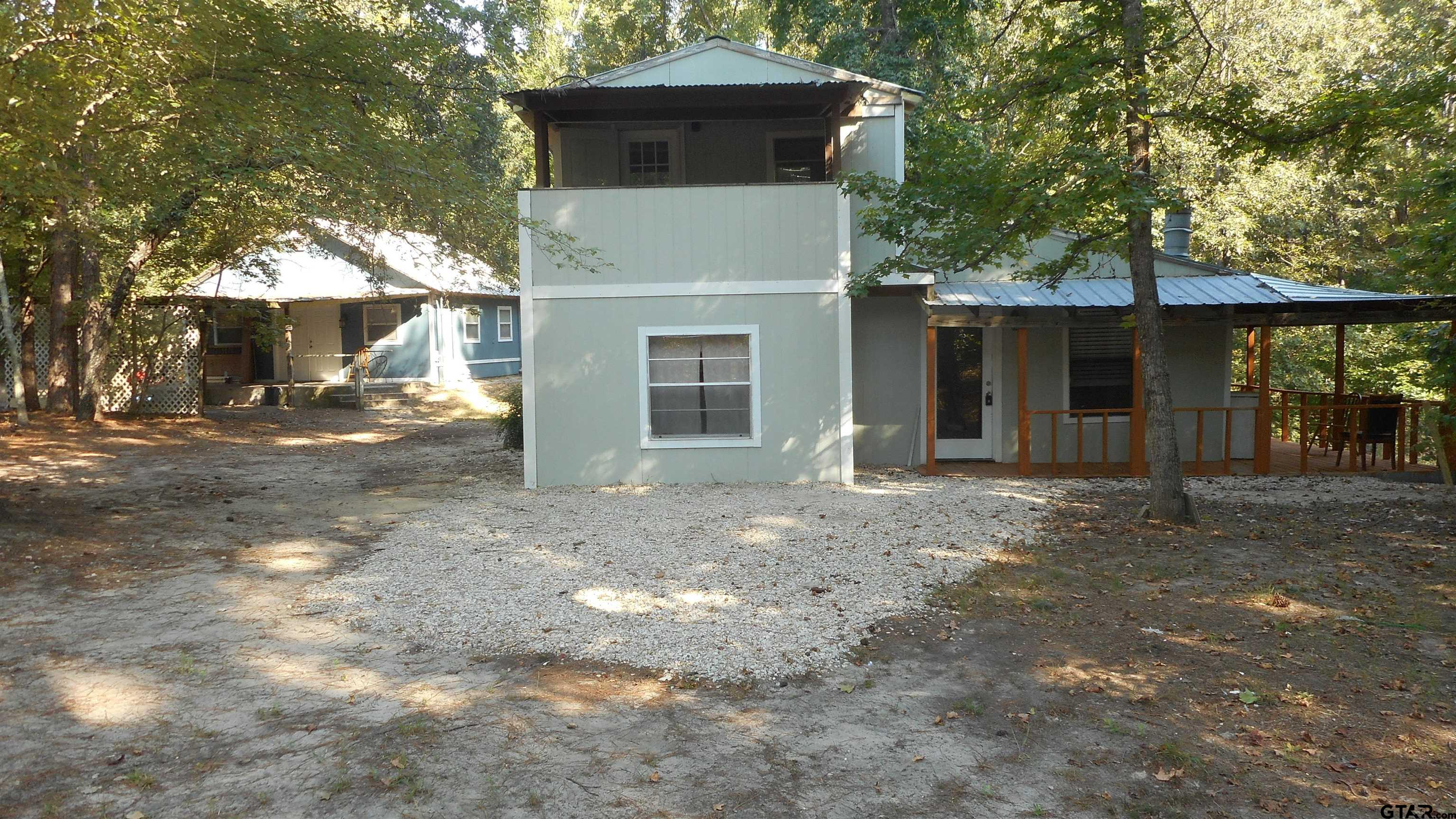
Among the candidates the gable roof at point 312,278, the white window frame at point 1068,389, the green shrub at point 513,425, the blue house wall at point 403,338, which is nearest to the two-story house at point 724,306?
the white window frame at point 1068,389

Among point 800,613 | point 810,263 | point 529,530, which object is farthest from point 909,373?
point 800,613

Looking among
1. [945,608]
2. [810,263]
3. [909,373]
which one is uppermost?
[810,263]

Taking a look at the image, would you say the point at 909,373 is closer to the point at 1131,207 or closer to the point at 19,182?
the point at 1131,207

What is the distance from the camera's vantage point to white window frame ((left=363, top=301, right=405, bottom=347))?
24578 mm

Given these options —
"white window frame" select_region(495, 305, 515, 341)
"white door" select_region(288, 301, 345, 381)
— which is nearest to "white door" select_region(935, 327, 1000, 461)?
"white door" select_region(288, 301, 345, 381)

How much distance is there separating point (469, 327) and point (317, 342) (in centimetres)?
408

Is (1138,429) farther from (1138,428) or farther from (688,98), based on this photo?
(688,98)

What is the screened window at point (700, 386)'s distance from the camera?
442 inches

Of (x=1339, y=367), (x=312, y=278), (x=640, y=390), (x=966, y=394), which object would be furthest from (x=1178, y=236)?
(x=312, y=278)

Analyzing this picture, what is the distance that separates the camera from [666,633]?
5859 millimetres

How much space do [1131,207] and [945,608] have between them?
384cm

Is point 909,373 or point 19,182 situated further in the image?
point 909,373

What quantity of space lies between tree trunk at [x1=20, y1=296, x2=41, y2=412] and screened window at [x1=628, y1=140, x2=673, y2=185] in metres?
14.2

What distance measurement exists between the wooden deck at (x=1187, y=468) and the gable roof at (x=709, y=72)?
197 inches
